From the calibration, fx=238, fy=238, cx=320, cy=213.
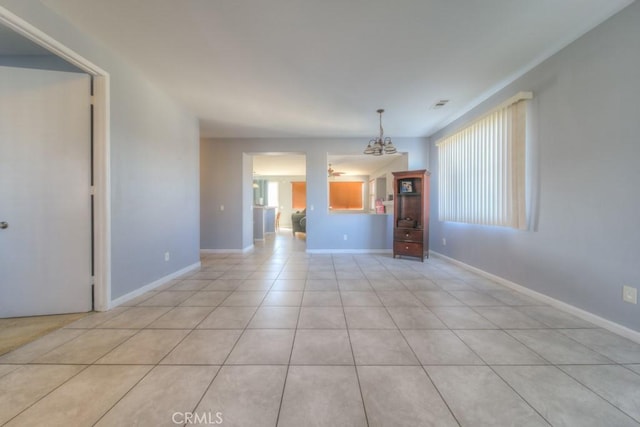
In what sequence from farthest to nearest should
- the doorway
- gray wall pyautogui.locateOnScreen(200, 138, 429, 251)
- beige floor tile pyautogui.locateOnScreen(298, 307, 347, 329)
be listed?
1. the doorway
2. gray wall pyautogui.locateOnScreen(200, 138, 429, 251)
3. beige floor tile pyautogui.locateOnScreen(298, 307, 347, 329)

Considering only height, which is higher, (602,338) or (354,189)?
(354,189)

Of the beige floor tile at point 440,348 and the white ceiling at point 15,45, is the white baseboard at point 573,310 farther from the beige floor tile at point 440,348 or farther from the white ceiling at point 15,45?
the white ceiling at point 15,45

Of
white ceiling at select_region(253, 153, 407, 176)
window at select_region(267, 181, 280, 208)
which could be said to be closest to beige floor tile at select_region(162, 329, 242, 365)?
white ceiling at select_region(253, 153, 407, 176)

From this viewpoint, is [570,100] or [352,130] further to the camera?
[352,130]

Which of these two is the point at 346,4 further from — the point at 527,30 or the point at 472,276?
the point at 472,276

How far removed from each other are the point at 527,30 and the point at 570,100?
2.66ft

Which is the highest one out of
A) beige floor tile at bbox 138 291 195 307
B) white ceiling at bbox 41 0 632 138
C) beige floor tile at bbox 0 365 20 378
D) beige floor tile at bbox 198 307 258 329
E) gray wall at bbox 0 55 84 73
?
white ceiling at bbox 41 0 632 138

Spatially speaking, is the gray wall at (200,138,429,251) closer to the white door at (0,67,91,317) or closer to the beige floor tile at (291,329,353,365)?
the white door at (0,67,91,317)

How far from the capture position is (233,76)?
2875mm

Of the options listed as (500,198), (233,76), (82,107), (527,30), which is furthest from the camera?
(500,198)

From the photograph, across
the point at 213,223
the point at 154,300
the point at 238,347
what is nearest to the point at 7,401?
the point at 238,347

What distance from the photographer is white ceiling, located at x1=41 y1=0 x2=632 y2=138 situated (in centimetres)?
193

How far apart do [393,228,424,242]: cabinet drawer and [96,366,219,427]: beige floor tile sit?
13.3 ft

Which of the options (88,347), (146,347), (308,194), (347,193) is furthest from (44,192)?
(347,193)
